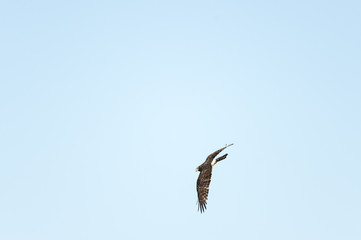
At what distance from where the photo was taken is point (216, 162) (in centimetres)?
6128

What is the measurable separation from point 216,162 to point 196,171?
148cm

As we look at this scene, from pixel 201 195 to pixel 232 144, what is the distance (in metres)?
4.04

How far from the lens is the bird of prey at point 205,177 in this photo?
59344mm

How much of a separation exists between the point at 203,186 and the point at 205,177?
65 centimetres

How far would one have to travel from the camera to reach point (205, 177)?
60.2 meters

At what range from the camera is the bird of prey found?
59344 mm

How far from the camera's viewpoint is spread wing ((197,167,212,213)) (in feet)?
194

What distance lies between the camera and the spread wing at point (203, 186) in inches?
2333

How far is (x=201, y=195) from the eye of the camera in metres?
59.5

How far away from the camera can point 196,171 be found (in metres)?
61.2

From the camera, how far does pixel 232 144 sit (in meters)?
58.5

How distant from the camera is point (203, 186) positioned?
59.9 metres

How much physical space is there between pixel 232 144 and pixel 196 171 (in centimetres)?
402
